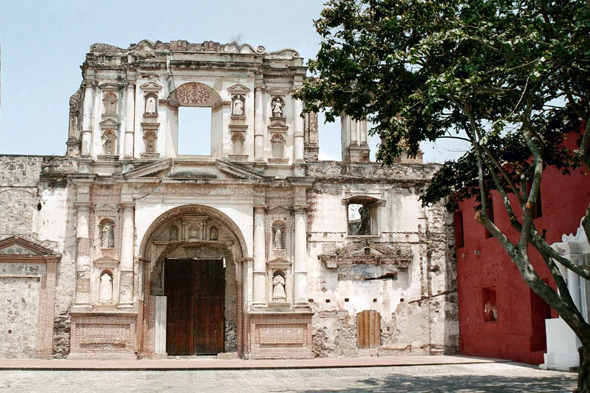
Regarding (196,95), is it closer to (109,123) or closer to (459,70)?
(109,123)

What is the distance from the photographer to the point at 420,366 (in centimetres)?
1962

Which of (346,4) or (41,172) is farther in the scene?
(41,172)

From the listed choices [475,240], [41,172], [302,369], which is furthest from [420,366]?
[41,172]

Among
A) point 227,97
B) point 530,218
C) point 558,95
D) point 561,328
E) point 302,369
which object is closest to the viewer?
point 530,218

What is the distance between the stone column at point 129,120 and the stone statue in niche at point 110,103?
19.6 inches

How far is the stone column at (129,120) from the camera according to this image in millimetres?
23109

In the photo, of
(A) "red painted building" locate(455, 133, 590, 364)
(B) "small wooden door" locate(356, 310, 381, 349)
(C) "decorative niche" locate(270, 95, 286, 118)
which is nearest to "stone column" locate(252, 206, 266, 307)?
(C) "decorative niche" locate(270, 95, 286, 118)

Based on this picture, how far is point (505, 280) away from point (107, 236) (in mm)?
11878

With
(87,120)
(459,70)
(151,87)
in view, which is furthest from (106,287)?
(459,70)

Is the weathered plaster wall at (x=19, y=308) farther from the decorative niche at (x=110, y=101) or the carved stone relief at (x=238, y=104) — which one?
the carved stone relief at (x=238, y=104)

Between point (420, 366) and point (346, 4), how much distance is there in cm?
1000

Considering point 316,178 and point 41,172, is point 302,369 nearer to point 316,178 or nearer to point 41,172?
point 316,178

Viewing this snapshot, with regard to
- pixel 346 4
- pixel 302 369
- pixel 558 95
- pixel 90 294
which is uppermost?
pixel 346 4

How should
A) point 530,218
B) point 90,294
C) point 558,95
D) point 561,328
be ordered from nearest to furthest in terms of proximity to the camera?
point 530,218 < point 558,95 < point 561,328 < point 90,294
